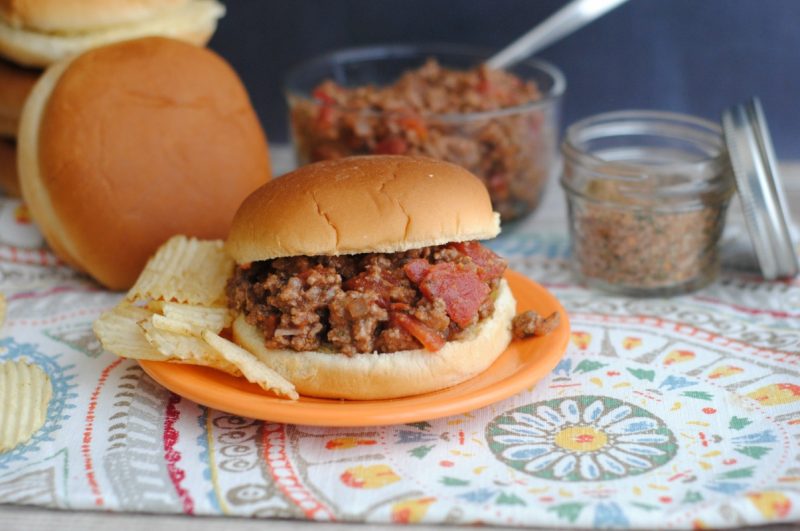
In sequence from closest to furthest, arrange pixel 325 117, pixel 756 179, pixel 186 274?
pixel 186 274 < pixel 756 179 < pixel 325 117

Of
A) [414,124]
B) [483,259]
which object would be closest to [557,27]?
[414,124]

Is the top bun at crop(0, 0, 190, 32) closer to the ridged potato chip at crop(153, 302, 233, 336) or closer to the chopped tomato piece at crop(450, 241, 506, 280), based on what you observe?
the ridged potato chip at crop(153, 302, 233, 336)

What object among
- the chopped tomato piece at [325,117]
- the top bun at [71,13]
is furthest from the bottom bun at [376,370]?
the top bun at [71,13]

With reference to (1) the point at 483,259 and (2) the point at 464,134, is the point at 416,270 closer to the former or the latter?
(1) the point at 483,259

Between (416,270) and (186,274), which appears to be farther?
(186,274)

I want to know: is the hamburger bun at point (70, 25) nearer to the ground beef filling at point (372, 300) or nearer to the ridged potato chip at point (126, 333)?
the ridged potato chip at point (126, 333)

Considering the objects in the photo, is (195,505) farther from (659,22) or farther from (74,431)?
(659,22)
